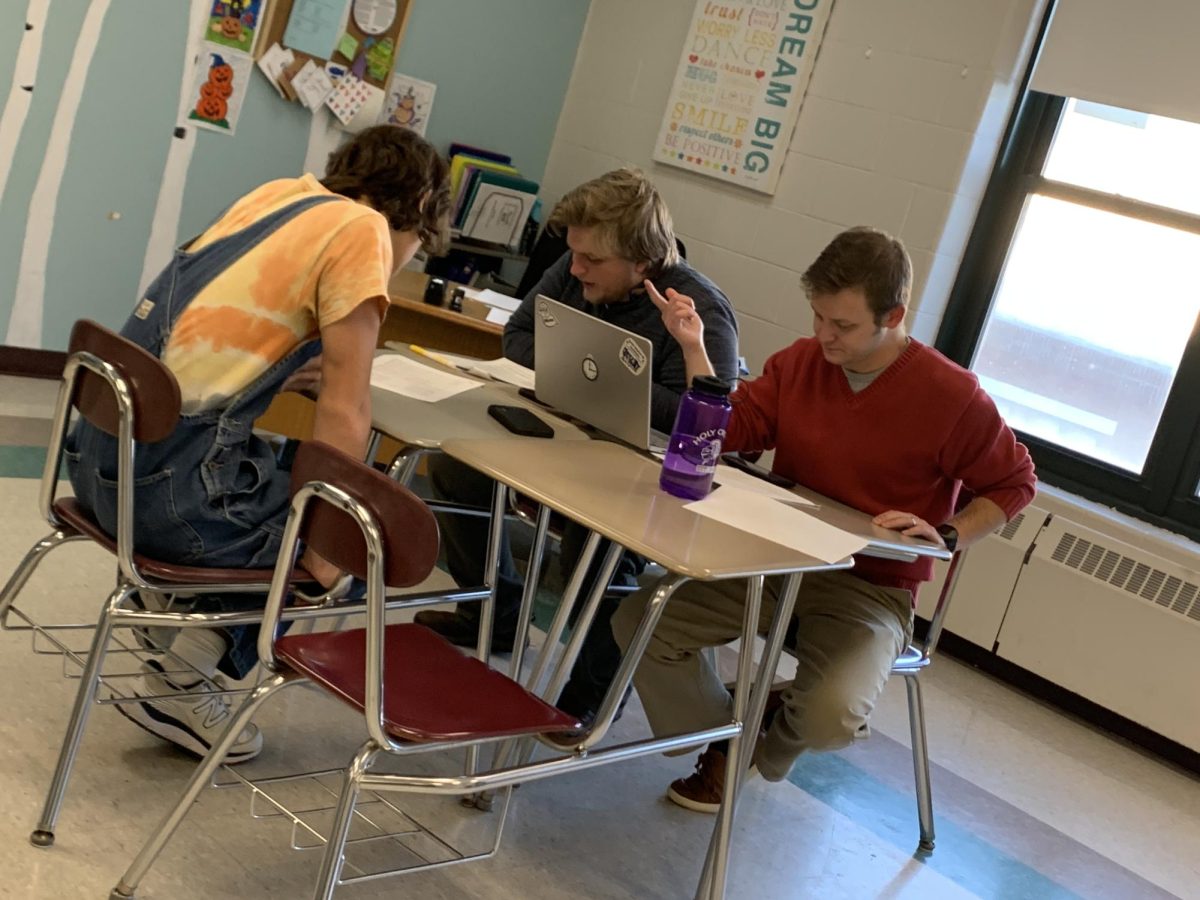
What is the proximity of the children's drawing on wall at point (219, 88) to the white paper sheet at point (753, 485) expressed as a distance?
8.71 feet

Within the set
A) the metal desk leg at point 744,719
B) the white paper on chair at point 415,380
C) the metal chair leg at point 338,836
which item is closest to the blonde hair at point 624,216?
the white paper on chair at point 415,380

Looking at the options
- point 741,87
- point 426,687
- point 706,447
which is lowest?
point 426,687

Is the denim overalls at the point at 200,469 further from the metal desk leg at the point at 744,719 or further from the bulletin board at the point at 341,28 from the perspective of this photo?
the bulletin board at the point at 341,28

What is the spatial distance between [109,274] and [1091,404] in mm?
3145

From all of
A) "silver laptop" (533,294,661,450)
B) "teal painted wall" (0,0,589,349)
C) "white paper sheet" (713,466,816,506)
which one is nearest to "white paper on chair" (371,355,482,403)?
"silver laptop" (533,294,661,450)

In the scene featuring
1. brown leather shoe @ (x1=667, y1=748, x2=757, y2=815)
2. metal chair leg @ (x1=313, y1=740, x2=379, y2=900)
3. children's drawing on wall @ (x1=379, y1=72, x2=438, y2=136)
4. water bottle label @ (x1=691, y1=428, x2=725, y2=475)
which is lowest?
brown leather shoe @ (x1=667, y1=748, x2=757, y2=815)

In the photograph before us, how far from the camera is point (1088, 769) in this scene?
140 inches

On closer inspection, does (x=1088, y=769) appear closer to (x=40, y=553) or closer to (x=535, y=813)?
(x=535, y=813)

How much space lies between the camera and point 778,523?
2117mm

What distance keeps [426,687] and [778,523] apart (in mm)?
623

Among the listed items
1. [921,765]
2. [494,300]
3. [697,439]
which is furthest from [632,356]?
[494,300]

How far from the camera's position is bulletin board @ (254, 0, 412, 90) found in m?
4.41

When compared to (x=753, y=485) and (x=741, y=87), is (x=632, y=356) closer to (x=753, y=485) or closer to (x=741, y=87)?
(x=753, y=485)

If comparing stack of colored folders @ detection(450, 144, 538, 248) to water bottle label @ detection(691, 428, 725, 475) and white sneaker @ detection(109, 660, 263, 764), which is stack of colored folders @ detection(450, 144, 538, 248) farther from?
water bottle label @ detection(691, 428, 725, 475)
